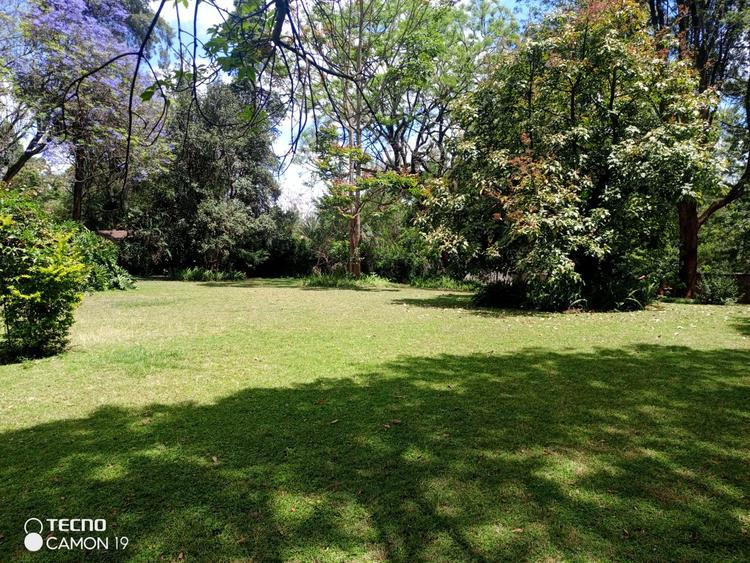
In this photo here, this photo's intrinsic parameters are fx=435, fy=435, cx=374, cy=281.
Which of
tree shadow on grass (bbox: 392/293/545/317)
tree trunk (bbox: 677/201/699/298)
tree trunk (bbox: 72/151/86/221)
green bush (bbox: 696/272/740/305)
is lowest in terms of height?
tree shadow on grass (bbox: 392/293/545/317)

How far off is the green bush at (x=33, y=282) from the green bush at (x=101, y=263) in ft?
29.1

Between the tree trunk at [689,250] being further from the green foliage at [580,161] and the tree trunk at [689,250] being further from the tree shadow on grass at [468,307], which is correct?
the tree shadow on grass at [468,307]

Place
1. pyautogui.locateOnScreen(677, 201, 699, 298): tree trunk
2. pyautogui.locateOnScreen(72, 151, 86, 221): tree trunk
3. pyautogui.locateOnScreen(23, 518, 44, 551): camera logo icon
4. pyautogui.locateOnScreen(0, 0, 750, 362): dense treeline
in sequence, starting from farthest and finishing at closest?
pyautogui.locateOnScreen(72, 151, 86, 221): tree trunk, pyautogui.locateOnScreen(677, 201, 699, 298): tree trunk, pyautogui.locateOnScreen(0, 0, 750, 362): dense treeline, pyautogui.locateOnScreen(23, 518, 44, 551): camera logo icon

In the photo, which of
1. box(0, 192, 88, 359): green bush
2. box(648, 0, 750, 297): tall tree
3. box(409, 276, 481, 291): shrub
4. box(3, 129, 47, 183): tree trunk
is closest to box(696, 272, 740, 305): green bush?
box(648, 0, 750, 297): tall tree

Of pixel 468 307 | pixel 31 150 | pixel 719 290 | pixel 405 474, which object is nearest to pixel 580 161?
pixel 468 307

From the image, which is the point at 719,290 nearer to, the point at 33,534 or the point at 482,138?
the point at 482,138

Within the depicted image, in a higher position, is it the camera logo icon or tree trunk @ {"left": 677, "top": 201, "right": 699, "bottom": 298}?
tree trunk @ {"left": 677, "top": 201, "right": 699, "bottom": 298}

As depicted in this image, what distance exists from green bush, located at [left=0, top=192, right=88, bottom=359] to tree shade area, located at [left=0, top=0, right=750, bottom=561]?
3 cm

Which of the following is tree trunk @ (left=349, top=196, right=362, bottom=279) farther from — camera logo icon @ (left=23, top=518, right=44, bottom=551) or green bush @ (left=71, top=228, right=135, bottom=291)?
camera logo icon @ (left=23, top=518, right=44, bottom=551)

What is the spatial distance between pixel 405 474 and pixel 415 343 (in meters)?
4.04

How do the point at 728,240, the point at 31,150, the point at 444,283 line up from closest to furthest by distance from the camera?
the point at 31,150
the point at 444,283
the point at 728,240

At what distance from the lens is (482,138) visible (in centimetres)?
1203

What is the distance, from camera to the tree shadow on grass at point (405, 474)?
6.91ft

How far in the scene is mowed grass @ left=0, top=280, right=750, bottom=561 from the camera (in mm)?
2139
